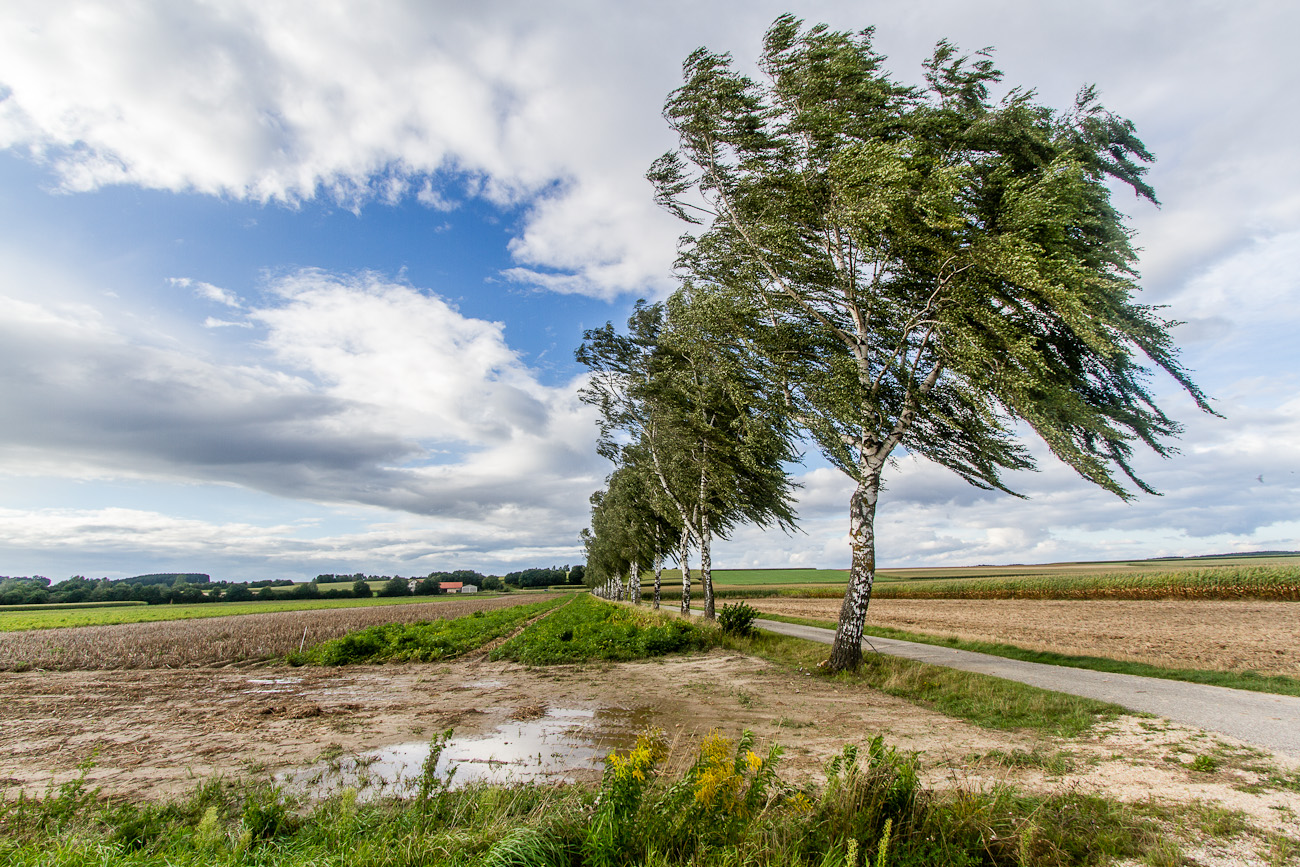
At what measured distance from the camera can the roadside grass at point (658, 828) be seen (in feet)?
12.3

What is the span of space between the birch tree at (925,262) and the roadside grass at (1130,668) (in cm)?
429

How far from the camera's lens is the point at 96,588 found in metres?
92.2

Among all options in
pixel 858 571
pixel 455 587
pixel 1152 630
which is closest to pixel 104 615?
pixel 858 571

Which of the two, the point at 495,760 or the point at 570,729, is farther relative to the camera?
the point at 570,729

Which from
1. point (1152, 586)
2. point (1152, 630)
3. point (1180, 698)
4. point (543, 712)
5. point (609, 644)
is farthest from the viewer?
point (1152, 586)

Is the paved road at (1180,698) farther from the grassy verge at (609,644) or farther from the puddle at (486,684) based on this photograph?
the puddle at (486,684)

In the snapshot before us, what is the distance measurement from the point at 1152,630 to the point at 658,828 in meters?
26.4

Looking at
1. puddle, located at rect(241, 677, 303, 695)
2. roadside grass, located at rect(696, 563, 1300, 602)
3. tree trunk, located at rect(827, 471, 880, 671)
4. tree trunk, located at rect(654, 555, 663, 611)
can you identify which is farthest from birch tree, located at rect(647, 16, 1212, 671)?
roadside grass, located at rect(696, 563, 1300, 602)

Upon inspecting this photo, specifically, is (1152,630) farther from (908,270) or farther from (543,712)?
(543,712)

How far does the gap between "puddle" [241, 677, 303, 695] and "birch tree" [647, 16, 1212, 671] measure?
13061mm

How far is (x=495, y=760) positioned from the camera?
7.12m

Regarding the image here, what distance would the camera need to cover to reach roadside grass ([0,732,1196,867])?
12.3 feet

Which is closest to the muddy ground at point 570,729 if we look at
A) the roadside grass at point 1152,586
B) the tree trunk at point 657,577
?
the tree trunk at point 657,577

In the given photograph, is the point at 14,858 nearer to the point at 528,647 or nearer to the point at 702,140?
the point at 528,647
